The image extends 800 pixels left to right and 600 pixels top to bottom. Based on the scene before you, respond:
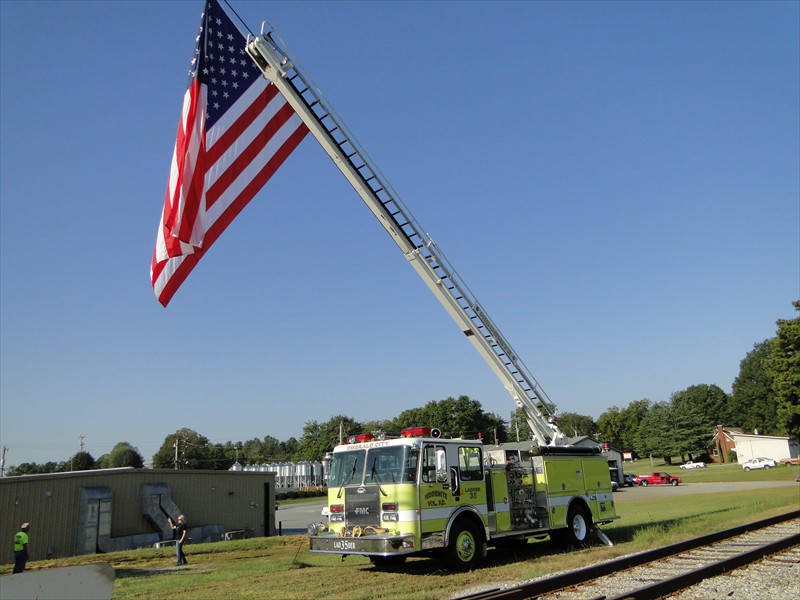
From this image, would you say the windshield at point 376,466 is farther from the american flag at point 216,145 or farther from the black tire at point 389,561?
the american flag at point 216,145

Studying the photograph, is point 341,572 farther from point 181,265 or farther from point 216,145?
point 216,145

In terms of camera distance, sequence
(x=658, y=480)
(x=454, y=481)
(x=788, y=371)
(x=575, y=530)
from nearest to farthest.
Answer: (x=454, y=481), (x=575, y=530), (x=788, y=371), (x=658, y=480)

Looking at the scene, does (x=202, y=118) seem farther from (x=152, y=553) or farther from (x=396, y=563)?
(x=152, y=553)

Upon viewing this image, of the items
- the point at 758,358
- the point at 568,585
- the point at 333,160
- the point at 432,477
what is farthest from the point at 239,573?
the point at 758,358

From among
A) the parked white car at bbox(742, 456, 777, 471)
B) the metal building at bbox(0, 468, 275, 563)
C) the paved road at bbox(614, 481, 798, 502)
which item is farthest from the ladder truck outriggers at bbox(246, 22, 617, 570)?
the parked white car at bbox(742, 456, 777, 471)

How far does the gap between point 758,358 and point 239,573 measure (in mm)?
137118

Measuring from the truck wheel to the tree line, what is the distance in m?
53.1

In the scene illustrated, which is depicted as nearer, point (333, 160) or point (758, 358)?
point (333, 160)

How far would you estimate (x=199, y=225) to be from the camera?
1235 centimetres

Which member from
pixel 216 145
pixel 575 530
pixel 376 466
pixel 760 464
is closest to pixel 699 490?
pixel 575 530

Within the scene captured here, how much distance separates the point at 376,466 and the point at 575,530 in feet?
20.4

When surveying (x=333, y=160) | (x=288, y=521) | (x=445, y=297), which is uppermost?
(x=333, y=160)

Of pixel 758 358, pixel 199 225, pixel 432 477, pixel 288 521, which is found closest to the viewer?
pixel 432 477

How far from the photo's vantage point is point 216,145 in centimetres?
1288
